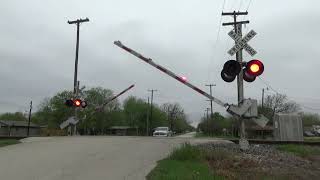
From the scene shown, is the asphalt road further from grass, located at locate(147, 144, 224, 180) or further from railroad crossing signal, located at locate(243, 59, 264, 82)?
railroad crossing signal, located at locate(243, 59, 264, 82)

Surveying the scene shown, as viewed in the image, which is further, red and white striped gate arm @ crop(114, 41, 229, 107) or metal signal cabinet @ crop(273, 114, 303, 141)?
metal signal cabinet @ crop(273, 114, 303, 141)

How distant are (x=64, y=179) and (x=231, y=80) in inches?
211

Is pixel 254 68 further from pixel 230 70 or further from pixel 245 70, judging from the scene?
pixel 230 70

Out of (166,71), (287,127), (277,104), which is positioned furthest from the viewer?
(277,104)

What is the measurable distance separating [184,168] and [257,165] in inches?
107

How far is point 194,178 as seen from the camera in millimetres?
10703

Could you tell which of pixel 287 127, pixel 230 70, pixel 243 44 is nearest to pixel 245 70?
pixel 230 70

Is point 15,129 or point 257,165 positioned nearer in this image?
point 257,165

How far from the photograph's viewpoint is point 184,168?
40.4 ft

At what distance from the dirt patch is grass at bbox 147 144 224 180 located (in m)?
0.38

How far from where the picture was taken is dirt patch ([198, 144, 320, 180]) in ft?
41.5

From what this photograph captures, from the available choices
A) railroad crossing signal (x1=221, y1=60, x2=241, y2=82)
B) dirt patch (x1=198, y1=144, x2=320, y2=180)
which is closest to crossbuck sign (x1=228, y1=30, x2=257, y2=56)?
railroad crossing signal (x1=221, y1=60, x2=241, y2=82)

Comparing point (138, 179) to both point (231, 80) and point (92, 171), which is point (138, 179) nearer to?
point (92, 171)

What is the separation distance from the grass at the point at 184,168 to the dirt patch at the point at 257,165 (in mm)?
380
